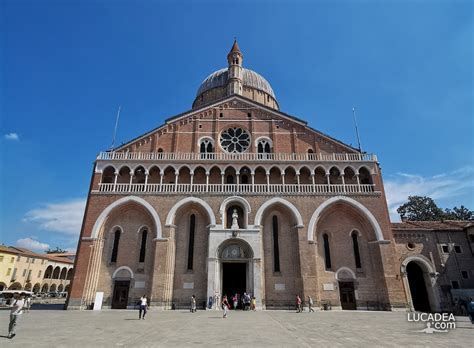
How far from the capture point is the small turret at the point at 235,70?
1291 inches

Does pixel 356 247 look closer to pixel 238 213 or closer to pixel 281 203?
pixel 281 203

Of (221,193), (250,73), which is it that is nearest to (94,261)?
(221,193)

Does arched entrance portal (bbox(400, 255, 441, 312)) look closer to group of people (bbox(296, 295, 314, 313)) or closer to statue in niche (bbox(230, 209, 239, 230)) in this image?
group of people (bbox(296, 295, 314, 313))

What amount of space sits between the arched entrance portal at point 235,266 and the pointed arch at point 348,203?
16.8 ft

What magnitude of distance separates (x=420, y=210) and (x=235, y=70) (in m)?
32.7

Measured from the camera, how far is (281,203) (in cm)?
2175

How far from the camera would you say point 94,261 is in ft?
66.8

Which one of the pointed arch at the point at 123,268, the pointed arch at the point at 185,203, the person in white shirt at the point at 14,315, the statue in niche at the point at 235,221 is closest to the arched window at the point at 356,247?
the statue in niche at the point at 235,221

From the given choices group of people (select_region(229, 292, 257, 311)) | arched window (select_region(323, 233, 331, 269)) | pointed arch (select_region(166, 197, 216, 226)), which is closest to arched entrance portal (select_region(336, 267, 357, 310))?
arched window (select_region(323, 233, 331, 269))

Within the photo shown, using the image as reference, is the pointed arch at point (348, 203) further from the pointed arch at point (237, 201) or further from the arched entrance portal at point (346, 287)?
the pointed arch at point (237, 201)

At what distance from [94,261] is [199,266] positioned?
25.8 feet

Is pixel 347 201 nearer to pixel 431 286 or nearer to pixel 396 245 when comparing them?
pixel 396 245

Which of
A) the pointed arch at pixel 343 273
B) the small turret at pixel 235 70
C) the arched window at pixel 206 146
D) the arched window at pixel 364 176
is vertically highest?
the small turret at pixel 235 70

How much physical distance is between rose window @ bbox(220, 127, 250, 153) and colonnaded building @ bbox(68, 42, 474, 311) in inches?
37.8
